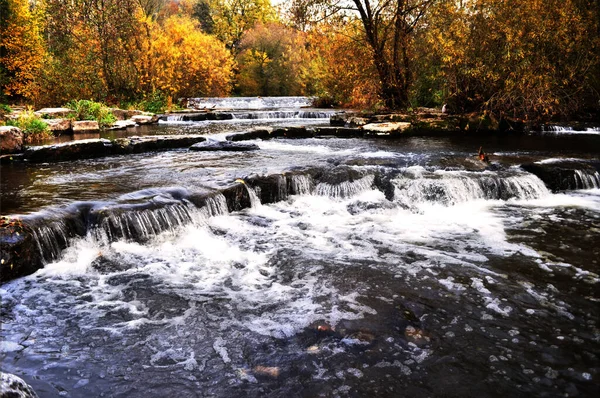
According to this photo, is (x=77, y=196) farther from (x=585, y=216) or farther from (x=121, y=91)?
(x=121, y=91)

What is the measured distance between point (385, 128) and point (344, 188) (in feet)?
23.5

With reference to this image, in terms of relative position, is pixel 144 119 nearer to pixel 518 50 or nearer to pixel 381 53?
pixel 381 53

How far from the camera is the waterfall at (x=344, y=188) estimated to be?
8180 mm

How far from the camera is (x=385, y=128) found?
48.4 ft

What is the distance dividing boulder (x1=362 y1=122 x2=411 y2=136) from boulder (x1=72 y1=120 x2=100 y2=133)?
30.0 feet

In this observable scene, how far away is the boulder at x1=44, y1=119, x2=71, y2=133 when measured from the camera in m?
13.9

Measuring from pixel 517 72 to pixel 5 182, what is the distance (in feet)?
47.5

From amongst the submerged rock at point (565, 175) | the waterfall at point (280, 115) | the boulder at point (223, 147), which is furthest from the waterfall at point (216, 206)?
the waterfall at point (280, 115)

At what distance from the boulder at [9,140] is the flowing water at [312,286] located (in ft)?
5.38

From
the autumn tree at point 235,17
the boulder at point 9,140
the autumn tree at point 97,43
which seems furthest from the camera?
the autumn tree at point 235,17

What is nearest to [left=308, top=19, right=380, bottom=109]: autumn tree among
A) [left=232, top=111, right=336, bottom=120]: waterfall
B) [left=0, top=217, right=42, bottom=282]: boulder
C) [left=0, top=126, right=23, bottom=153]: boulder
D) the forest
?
the forest

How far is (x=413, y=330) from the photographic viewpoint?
3693mm

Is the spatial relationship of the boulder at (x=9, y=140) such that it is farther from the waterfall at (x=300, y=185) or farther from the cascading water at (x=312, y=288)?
the waterfall at (x=300, y=185)

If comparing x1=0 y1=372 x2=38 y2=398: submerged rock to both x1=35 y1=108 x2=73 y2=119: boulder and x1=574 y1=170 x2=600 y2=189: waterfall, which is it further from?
x1=35 y1=108 x2=73 y2=119: boulder
